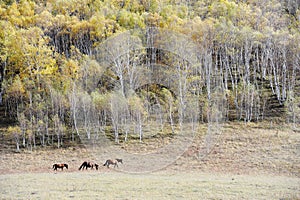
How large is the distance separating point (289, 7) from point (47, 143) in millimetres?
59360

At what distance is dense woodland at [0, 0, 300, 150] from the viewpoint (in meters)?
40.4

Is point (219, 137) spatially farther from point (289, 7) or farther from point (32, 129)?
point (289, 7)

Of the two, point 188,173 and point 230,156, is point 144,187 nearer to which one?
point 188,173

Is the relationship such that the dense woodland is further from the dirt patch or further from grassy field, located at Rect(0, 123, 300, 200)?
grassy field, located at Rect(0, 123, 300, 200)

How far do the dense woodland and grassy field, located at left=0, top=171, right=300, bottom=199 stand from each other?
1235 centimetres

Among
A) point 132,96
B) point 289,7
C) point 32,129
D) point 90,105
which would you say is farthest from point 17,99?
point 289,7

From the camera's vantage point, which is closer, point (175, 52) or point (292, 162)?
point (292, 162)

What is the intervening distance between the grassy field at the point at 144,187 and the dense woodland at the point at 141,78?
12353 millimetres

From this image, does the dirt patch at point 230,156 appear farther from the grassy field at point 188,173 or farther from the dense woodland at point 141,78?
the dense woodland at point 141,78

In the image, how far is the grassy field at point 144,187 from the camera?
20.8 meters

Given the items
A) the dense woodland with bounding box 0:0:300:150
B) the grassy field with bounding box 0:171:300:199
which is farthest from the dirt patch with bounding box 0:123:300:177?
the grassy field with bounding box 0:171:300:199

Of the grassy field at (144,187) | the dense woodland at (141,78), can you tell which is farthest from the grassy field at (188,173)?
the dense woodland at (141,78)

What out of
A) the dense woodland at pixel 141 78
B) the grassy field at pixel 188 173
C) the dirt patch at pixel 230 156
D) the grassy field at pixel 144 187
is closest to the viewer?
the grassy field at pixel 144 187

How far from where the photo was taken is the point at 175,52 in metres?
47.1
